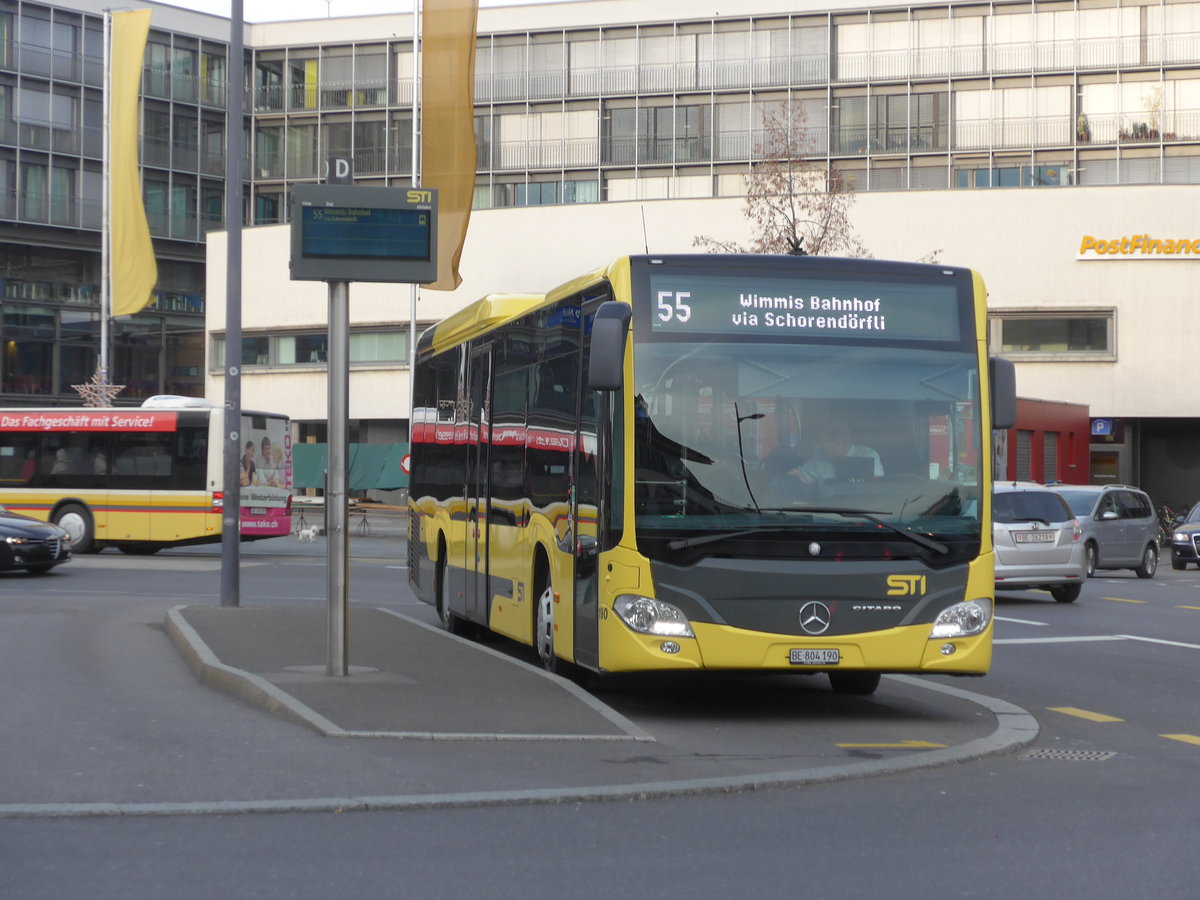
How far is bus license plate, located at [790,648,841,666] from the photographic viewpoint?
10.7 m

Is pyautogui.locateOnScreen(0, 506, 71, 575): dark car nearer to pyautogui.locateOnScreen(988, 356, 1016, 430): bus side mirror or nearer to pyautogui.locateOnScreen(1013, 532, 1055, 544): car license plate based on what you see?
pyautogui.locateOnScreen(1013, 532, 1055, 544): car license plate

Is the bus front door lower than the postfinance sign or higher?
lower

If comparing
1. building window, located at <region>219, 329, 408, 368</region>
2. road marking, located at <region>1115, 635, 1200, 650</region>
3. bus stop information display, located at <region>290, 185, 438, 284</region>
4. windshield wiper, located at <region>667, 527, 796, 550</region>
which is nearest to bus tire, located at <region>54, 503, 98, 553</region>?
road marking, located at <region>1115, 635, 1200, 650</region>

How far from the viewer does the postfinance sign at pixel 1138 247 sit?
49781 millimetres

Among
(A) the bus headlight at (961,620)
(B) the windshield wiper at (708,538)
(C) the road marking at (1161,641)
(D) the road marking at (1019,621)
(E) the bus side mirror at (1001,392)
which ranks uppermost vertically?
(E) the bus side mirror at (1001,392)

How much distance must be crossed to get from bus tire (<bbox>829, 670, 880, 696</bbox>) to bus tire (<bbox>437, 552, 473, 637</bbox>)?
465 centimetres

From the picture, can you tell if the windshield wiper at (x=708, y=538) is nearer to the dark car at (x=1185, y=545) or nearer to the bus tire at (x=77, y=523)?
the bus tire at (x=77, y=523)

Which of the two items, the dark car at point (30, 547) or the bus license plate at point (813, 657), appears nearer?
the bus license plate at point (813, 657)

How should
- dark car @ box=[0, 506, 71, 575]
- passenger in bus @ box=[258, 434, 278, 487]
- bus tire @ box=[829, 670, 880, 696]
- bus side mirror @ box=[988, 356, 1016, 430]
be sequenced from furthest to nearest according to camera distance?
passenger in bus @ box=[258, 434, 278, 487], dark car @ box=[0, 506, 71, 575], bus tire @ box=[829, 670, 880, 696], bus side mirror @ box=[988, 356, 1016, 430]

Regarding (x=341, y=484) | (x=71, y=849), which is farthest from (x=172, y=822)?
(x=341, y=484)

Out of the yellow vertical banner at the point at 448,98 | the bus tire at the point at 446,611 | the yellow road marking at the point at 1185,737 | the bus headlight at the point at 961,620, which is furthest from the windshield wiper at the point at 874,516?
the yellow vertical banner at the point at 448,98

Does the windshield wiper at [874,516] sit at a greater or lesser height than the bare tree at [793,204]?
lesser

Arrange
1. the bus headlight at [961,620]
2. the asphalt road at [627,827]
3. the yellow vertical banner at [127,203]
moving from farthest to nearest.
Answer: the yellow vertical banner at [127,203], the bus headlight at [961,620], the asphalt road at [627,827]

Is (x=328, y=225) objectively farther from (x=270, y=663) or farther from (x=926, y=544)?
(x=926, y=544)
